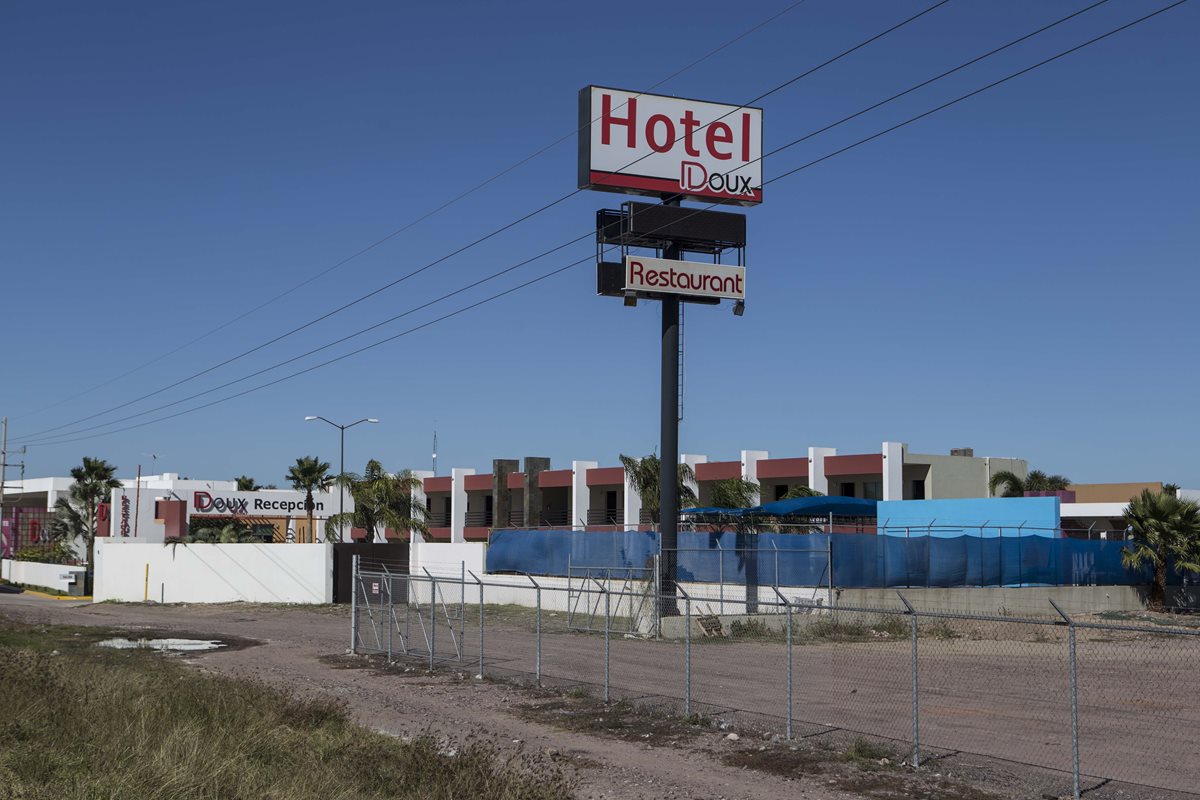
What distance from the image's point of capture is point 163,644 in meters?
32.8

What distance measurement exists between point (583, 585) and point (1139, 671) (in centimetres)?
1882

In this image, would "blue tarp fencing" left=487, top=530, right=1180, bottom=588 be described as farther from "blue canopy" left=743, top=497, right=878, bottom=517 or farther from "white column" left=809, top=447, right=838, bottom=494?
"white column" left=809, top=447, right=838, bottom=494

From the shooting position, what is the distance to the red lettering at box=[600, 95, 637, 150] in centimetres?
3597

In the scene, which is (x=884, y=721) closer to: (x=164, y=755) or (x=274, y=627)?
(x=164, y=755)

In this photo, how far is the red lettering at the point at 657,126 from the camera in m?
36.6

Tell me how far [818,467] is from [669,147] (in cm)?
2774

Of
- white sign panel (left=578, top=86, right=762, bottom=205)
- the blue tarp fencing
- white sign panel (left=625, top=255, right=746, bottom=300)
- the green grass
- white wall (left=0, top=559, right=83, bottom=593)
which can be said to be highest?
white sign panel (left=578, top=86, right=762, bottom=205)

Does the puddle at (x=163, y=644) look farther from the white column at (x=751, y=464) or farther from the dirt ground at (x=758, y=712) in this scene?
the white column at (x=751, y=464)

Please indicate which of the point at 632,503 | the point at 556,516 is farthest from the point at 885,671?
the point at 556,516

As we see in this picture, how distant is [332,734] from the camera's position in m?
15.3

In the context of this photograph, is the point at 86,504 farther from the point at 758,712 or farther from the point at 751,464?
the point at 758,712

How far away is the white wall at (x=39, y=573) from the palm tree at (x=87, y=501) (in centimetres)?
243

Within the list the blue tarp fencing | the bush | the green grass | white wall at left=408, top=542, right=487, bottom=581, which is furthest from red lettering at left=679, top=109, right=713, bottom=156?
the bush

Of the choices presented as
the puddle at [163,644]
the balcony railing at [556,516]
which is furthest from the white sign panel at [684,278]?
the balcony railing at [556,516]
